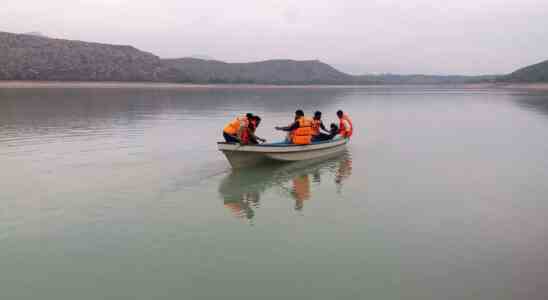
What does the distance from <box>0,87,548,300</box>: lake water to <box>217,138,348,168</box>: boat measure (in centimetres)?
38

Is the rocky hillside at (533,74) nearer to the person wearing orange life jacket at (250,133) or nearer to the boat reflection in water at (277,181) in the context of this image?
the boat reflection in water at (277,181)

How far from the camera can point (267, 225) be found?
8.84 meters

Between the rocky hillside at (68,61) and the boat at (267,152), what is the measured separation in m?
95.6

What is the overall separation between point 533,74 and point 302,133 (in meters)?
147

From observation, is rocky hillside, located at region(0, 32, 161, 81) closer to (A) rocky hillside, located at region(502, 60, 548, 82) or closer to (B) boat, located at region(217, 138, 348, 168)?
(B) boat, located at region(217, 138, 348, 168)

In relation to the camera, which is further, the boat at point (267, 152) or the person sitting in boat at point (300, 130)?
the person sitting in boat at point (300, 130)

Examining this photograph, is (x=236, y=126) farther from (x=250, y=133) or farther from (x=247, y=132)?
(x=250, y=133)

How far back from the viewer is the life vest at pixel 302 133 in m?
14.6

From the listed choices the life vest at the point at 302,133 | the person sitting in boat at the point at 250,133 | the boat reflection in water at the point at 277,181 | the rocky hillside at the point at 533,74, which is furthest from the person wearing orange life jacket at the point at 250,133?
the rocky hillside at the point at 533,74

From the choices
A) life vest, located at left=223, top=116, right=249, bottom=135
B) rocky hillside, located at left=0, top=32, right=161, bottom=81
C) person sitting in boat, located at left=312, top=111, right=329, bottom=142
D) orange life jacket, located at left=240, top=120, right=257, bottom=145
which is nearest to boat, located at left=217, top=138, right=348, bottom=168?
orange life jacket, located at left=240, top=120, right=257, bottom=145

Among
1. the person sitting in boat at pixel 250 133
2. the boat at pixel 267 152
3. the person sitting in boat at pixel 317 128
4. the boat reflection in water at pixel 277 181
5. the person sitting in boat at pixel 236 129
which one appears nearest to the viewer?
the boat reflection in water at pixel 277 181

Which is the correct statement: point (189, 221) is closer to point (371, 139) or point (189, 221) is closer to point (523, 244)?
point (523, 244)

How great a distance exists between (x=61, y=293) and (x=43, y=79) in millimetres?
104722

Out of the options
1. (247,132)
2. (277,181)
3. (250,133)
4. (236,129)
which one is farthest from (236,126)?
(277,181)
